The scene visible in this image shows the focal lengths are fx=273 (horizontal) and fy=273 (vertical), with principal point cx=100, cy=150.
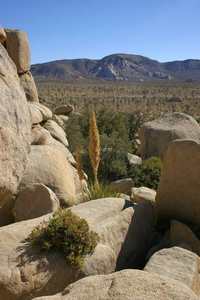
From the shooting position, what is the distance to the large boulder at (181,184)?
6.39 metres

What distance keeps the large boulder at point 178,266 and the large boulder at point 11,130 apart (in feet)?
8.92

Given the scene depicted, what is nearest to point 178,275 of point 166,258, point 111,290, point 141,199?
point 166,258

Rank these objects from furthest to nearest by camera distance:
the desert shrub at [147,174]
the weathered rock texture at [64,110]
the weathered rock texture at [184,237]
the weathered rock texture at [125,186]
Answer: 1. the weathered rock texture at [64,110]
2. the desert shrub at [147,174]
3. the weathered rock texture at [125,186]
4. the weathered rock texture at [184,237]

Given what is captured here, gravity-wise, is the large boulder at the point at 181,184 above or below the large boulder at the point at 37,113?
below

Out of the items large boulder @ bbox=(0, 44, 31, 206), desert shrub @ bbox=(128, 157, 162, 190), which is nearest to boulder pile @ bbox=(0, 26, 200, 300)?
large boulder @ bbox=(0, 44, 31, 206)

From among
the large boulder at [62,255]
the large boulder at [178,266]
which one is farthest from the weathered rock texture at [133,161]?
the large boulder at [178,266]

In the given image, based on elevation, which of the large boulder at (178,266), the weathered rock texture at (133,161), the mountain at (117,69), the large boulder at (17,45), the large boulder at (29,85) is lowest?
the weathered rock texture at (133,161)

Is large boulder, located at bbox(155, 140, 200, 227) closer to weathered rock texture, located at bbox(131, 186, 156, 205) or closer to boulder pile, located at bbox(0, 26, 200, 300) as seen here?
boulder pile, located at bbox(0, 26, 200, 300)

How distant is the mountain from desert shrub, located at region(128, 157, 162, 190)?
469 feet

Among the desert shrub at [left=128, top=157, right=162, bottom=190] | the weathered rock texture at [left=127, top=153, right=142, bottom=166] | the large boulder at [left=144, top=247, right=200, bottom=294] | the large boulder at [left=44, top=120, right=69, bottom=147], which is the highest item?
the large boulder at [left=44, top=120, right=69, bottom=147]

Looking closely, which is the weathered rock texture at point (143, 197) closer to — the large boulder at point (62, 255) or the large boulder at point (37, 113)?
the large boulder at point (62, 255)

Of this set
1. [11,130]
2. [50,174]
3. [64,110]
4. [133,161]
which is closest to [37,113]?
[50,174]

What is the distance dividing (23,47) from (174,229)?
25.3 feet

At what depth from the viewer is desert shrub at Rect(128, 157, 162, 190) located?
11969mm
